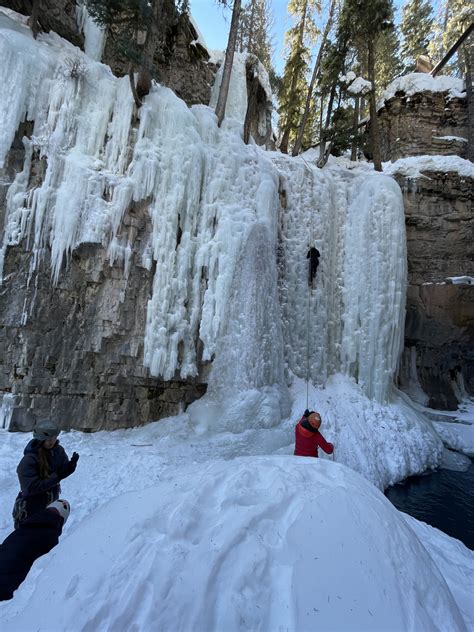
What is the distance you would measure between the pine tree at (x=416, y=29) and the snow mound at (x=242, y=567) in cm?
2374

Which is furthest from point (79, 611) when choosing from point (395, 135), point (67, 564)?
point (395, 135)

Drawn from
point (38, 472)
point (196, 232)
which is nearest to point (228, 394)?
point (196, 232)

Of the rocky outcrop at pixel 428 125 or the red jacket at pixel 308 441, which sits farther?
the rocky outcrop at pixel 428 125

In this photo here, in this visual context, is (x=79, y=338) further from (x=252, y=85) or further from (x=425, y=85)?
(x=425, y=85)

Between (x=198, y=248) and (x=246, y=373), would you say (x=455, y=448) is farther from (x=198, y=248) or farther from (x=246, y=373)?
(x=198, y=248)

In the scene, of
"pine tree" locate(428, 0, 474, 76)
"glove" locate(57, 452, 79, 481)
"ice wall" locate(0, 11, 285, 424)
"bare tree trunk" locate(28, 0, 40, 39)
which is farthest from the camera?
"pine tree" locate(428, 0, 474, 76)

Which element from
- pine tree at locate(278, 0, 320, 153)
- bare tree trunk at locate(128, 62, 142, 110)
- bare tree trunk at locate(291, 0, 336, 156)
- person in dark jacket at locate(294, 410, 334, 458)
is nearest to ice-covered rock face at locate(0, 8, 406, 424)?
bare tree trunk at locate(128, 62, 142, 110)

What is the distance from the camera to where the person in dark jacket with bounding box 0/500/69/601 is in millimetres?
1994

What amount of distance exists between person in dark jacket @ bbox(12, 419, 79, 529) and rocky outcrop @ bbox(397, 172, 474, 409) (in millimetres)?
11812

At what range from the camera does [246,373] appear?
23.9 ft

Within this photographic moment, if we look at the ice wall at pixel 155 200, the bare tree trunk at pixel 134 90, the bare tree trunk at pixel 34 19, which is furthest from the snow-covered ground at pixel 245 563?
the bare tree trunk at pixel 34 19

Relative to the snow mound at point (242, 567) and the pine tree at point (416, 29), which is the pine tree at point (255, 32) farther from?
the snow mound at point (242, 567)

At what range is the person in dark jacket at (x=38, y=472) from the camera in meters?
2.73

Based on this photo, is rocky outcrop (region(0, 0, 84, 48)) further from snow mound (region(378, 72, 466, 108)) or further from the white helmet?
snow mound (region(378, 72, 466, 108))
